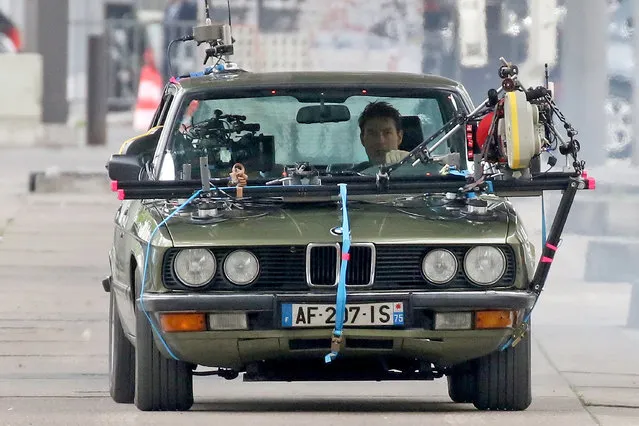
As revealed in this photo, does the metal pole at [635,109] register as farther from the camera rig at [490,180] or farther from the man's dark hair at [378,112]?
the camera rig at [490,180]

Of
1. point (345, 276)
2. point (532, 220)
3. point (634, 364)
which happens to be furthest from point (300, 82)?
point (532, 220)

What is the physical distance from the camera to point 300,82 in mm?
8406

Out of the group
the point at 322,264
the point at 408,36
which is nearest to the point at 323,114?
the point at 322,264

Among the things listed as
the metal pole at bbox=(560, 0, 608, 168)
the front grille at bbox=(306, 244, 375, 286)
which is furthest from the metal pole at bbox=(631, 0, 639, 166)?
the front grille at bbox=(306, 244, 375, 286)

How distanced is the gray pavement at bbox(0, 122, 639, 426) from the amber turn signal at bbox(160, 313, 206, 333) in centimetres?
37

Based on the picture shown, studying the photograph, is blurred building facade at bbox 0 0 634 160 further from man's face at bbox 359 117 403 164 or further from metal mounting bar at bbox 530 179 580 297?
metal mounting bar at bbox 530 179 580 297

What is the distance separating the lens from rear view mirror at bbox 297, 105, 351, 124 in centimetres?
831

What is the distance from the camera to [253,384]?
32.6ft

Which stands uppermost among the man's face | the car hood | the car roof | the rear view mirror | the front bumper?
the car roof

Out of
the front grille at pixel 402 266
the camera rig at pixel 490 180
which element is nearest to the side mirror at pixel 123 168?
the camera rig at pixel 490 180

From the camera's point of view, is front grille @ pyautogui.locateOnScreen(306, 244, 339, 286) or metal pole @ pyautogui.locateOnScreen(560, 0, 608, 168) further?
metal pole @ pyautogui.locateOnScreen(560, 0, 608, 168)

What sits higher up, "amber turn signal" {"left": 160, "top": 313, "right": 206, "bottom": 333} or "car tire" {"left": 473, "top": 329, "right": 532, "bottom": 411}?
"amber turn signal" {"left": 160, "top": 313, "right": 206, "bottom": 333}

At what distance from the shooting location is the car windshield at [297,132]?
27.0 ft

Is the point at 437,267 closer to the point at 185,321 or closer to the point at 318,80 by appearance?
the point at 185,321
